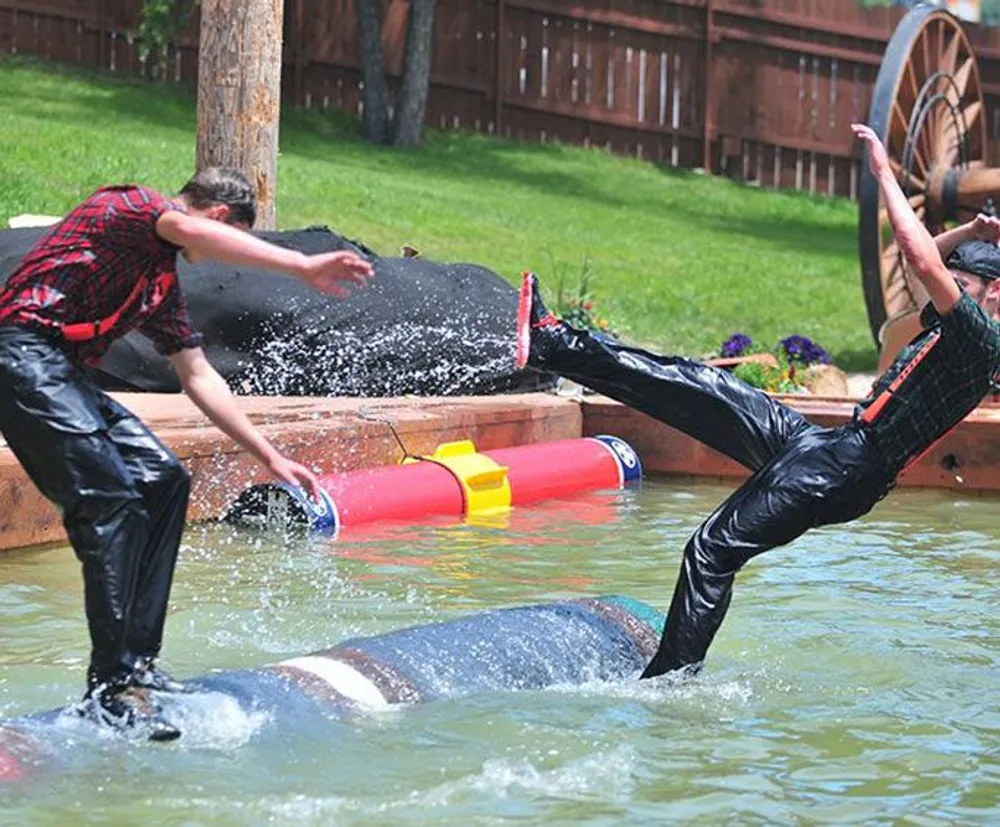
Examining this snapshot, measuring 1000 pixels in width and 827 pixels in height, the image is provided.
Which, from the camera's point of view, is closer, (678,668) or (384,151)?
(678,668)

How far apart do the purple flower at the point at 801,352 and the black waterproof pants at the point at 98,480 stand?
817 cm

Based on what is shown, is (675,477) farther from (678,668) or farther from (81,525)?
(81,525)

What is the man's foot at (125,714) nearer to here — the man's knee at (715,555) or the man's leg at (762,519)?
the man's leg at (762,519)

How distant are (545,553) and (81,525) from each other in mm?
3786

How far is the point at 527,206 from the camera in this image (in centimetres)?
1909

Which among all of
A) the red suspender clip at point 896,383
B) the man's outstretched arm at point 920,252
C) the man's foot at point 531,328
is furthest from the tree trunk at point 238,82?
the man's outstretched arm at point 920,252

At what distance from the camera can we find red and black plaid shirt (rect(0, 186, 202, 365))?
496cm

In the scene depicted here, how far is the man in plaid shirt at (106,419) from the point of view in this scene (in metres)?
4.97

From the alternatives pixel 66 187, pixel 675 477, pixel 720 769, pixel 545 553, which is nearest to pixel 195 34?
pixel 66 187

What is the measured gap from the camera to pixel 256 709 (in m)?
5.18

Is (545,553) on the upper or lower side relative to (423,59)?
lower

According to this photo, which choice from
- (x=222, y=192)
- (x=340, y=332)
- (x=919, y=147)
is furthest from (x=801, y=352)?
(x=222, y=192)

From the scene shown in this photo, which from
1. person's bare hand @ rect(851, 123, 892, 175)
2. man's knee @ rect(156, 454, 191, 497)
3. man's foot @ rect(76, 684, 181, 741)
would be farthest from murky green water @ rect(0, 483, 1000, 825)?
person's bare hand @ rect(851, 123, 892, 175)

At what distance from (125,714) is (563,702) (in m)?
1.32
